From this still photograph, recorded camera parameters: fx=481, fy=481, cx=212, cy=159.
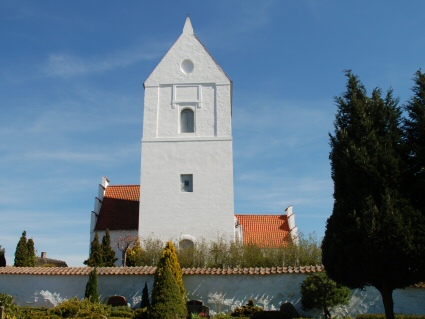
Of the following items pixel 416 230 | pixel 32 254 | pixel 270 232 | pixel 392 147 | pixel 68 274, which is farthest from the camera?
pixel 270 232

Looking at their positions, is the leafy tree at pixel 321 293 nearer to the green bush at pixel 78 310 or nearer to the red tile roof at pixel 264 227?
the green bush at pixel 78 310

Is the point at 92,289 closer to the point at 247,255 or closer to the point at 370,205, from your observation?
the point at 247,255

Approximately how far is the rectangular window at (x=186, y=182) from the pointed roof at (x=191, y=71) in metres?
5.67

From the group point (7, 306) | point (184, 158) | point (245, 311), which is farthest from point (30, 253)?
point (7, 306)

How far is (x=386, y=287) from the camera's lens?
12.6m

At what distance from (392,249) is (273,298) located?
26.8 ft

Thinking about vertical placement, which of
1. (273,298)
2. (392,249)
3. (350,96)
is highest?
(350,96)

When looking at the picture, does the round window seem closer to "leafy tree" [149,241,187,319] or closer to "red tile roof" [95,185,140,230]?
"red tile roof" [95,185,140,230]

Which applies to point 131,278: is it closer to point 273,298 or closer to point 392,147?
point 273,298

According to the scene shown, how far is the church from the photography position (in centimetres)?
2583

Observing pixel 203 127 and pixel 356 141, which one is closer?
pixel 356 141

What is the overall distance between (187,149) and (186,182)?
186cm

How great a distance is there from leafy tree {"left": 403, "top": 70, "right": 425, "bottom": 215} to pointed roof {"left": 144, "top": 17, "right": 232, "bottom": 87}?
624 inches

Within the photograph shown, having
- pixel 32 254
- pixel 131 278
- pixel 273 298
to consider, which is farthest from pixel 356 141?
pixel 32 254
